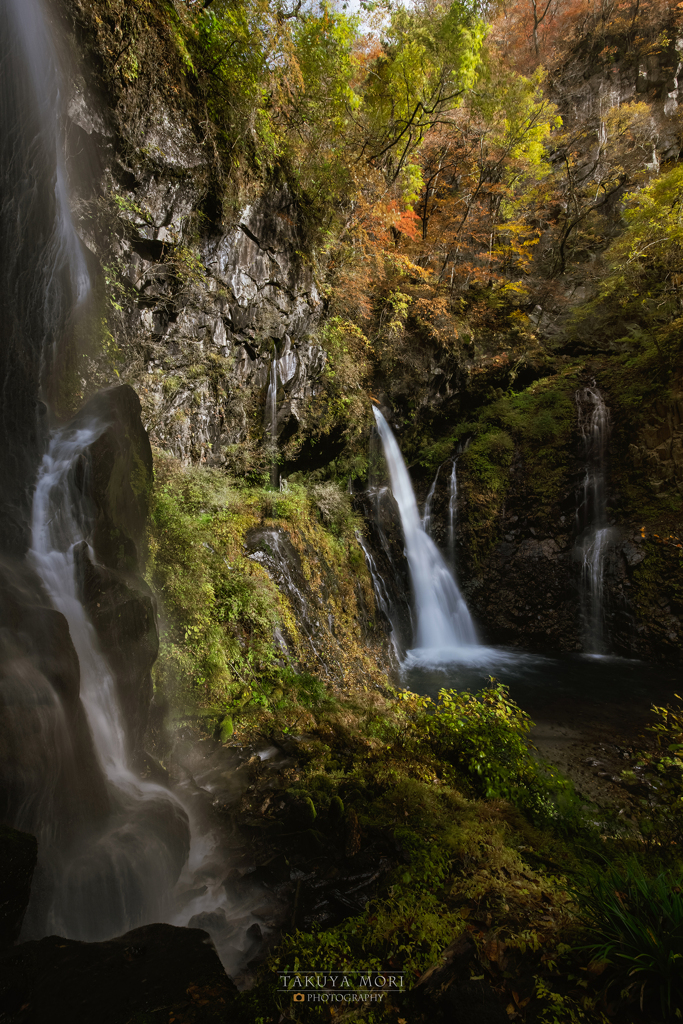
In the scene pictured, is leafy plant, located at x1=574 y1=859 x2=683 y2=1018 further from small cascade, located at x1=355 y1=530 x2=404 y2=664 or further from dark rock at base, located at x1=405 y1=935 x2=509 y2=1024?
small cascade, located at x1=355 y1=530 x2=404 y2=664

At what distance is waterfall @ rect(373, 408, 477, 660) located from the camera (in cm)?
1138

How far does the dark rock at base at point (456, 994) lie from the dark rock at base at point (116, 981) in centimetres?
102

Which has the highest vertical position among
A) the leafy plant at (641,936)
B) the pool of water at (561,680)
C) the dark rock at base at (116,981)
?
the leafy plant at (641,936)

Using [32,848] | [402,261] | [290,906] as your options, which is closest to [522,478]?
[402,261]

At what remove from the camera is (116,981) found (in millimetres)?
2398

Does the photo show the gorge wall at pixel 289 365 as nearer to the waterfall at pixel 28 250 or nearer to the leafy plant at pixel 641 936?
the waterfall at pixel 28 250

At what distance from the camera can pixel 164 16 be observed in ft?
22.2

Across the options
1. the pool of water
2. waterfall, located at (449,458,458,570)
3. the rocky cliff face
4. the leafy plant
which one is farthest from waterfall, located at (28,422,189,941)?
waterfall, located at (449,458,458,570)

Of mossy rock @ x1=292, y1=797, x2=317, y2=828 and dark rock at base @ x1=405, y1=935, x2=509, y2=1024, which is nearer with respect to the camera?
dark rock at base @ x1=405, y1=935, x2=509, y2=1024

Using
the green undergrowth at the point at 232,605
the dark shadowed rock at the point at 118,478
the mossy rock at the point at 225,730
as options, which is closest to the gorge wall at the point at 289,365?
the dark shadowed rock at the point at 118,478

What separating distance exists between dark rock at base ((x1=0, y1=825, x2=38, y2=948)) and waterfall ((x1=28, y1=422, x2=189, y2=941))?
0.54 meters

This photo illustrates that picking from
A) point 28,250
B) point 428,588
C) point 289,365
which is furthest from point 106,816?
point 428,588

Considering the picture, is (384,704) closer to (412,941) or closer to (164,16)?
(412,941)

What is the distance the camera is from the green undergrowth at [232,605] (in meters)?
5.78
